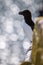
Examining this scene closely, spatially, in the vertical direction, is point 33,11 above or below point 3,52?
above

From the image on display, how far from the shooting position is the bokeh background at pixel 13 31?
214 cm

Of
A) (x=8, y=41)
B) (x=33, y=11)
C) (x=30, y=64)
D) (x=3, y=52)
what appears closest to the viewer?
(x=30, y=64)

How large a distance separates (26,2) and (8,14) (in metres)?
0.26

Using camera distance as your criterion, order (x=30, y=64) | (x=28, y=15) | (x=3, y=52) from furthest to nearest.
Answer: (x=3, y=52), (x=28, y=15), (x=30, y=64)

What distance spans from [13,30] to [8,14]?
244 millimetres

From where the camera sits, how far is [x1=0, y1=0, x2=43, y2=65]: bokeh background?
2141mm

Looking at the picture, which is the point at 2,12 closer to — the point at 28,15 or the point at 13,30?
the point at 13,30

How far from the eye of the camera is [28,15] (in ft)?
4.59

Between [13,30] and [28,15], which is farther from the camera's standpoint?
[13,30]

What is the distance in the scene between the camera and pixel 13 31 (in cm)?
242

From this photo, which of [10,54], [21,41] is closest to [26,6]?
[21,41]

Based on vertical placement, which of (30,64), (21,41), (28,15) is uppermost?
(21,41)

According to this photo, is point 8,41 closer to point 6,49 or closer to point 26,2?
point 6,49

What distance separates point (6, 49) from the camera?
2.25 m
